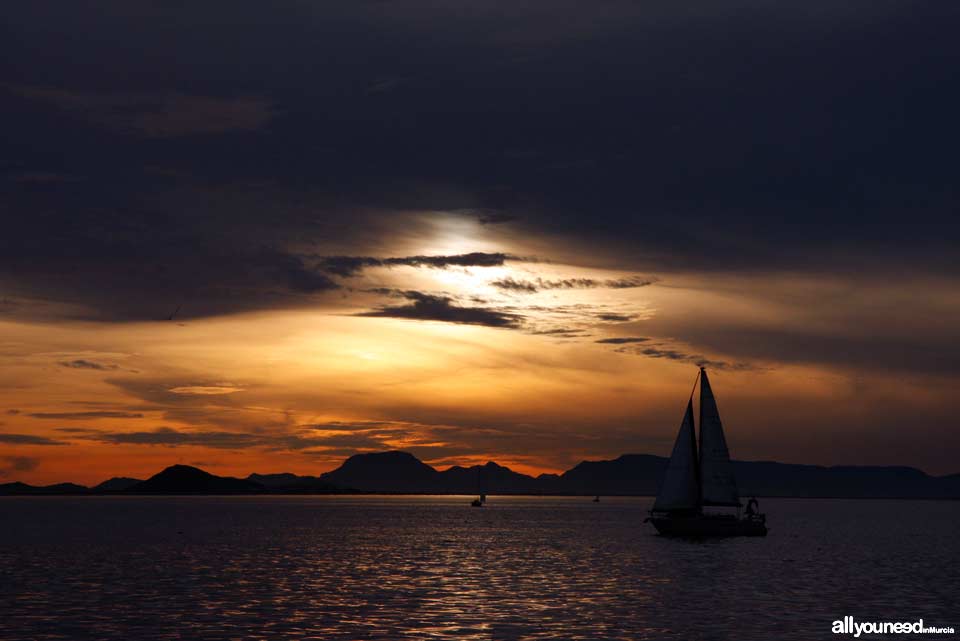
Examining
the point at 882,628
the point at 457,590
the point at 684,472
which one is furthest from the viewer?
the point at 684,472

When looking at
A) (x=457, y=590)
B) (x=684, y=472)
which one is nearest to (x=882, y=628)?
(x=457, y=590)

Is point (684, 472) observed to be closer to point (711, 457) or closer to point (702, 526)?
point (711, 457)

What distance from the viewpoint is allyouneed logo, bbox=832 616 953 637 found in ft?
172

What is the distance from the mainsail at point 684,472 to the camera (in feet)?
393

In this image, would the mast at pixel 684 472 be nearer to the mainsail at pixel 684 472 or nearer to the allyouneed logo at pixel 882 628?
the mainsail at pixel 684 472

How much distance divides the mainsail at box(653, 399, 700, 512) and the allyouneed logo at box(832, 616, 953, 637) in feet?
207

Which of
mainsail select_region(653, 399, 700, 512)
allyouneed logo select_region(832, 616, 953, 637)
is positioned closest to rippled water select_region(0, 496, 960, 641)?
allyouneed logo select_region(832, 616, 953, 637)

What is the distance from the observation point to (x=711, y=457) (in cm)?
12056

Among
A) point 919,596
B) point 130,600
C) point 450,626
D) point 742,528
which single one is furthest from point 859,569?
point 130,600

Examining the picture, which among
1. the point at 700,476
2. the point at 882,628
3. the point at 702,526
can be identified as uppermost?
the point at 700,476

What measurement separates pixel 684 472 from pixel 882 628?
65.9 meters

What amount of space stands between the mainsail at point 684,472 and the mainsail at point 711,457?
3.10 feet

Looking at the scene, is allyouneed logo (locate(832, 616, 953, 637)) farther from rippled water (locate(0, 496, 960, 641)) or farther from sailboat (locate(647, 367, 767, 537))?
sailboat (locate(647, 367, 767, 537))

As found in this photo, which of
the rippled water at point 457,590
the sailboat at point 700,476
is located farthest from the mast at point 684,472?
the rippled water at point 457,590
